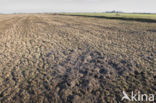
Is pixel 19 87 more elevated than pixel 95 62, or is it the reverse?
pixel 95 62

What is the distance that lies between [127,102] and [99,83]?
140 centimetres

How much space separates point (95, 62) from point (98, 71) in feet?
3.50

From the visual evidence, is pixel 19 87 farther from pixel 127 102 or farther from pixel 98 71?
pixel 127 102

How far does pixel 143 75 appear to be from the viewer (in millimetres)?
5656

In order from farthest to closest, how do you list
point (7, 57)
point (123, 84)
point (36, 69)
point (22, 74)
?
point (7, 57), point (36, 69), point (22, 74), point (123, 84)

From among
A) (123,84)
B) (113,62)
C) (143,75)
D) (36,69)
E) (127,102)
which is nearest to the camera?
(127,102)

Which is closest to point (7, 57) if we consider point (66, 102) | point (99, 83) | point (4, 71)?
point (4, 71)

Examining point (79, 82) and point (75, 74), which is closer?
point (79, 82)

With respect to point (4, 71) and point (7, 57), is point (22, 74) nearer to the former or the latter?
point (4, 71)

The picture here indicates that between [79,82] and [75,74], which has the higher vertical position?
[75,74]

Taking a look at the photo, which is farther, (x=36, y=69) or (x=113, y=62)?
(x=113, y=62)

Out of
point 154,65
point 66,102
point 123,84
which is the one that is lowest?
point 66,102

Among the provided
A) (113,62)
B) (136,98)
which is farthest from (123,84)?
(113,62)

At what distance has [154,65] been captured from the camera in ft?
21.2
